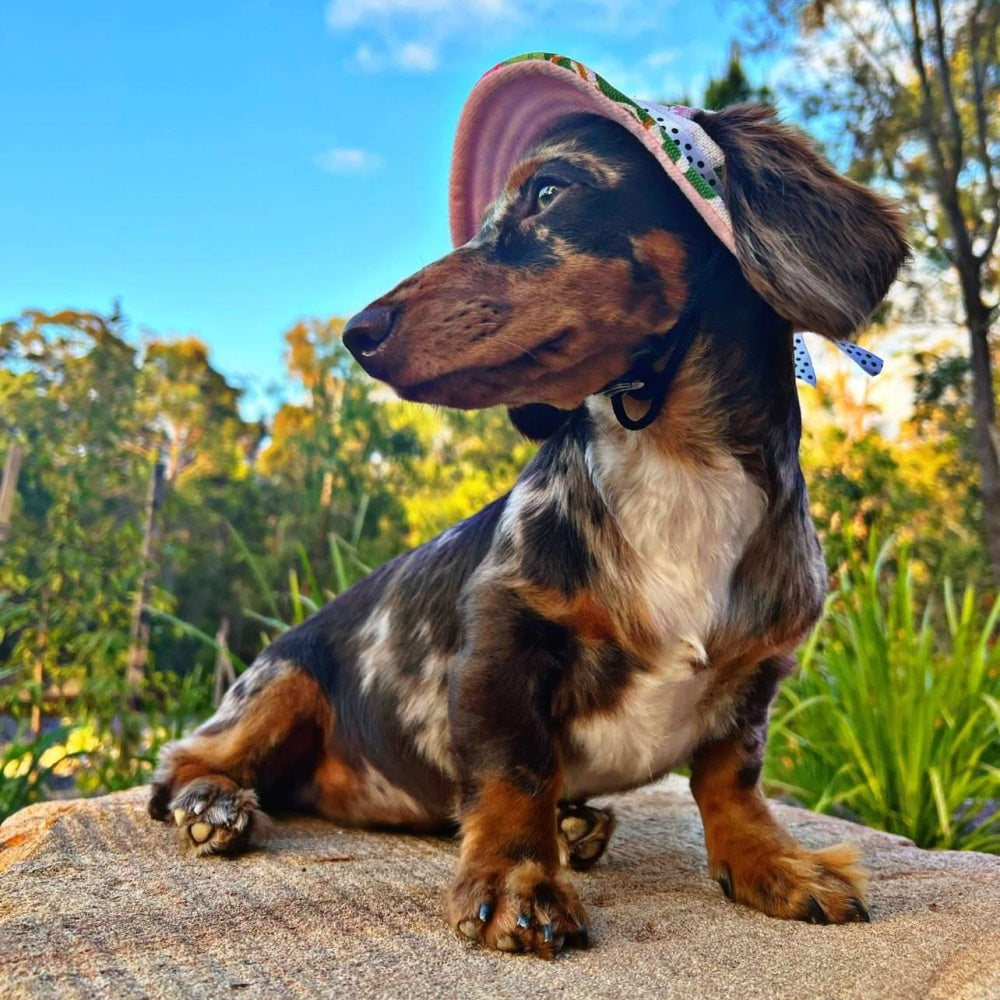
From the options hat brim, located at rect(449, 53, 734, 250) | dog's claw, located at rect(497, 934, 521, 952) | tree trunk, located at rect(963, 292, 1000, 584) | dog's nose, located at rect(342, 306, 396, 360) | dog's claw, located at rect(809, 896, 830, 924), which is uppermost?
tree trunk, located at rect(963, 292, 1000, 584)

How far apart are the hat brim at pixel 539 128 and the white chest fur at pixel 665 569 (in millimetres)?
462

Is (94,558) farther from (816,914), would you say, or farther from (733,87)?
(733,87)

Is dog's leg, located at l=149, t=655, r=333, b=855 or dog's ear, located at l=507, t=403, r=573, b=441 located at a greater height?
dog's ear, located at l=507, t=403, r=573, b=441

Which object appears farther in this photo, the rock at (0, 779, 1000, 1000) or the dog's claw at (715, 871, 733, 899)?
the dog's claw at (715, 871, 733, 899)

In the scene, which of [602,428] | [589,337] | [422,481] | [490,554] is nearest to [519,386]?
[589,337]

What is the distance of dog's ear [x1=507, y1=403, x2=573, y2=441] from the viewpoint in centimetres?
210

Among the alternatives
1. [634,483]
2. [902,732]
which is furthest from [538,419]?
[902,732]

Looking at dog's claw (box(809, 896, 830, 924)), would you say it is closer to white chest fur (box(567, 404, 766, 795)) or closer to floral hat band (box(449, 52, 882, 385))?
white chest fur (box(567, 404, 766, 795))

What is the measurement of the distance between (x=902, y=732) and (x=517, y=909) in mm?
2634

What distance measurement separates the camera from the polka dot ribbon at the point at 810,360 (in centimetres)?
194

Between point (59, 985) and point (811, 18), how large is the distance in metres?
13.9

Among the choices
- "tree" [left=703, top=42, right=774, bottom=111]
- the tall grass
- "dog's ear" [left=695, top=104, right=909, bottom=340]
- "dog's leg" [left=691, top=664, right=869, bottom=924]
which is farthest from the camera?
"tree" [left=703, top=42, right=774, bottom=111]

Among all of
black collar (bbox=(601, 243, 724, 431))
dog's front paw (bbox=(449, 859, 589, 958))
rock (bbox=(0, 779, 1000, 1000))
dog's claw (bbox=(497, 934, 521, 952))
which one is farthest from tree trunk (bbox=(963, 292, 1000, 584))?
dog's claw (bbox=(497, 934, 521, 952))

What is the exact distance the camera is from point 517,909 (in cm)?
151
